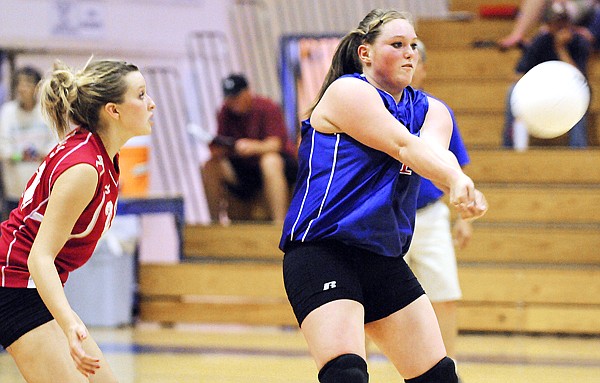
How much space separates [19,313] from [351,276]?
1.00 meters

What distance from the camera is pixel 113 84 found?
3.21 metres

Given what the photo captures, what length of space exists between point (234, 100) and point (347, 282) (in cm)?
545

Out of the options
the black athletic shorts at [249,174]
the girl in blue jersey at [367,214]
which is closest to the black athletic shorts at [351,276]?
the girl in blue jersey at [367,214]

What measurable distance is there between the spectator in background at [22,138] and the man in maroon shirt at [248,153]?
1.47 meters

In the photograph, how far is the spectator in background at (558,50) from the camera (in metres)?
8.17

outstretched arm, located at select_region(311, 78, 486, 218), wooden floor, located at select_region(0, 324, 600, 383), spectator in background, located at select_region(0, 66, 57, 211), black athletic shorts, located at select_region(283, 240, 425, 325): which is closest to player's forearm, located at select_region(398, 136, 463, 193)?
outstretched arm, located at select_region(311, 78, 486, 218)

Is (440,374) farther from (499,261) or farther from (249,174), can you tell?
(249,174)

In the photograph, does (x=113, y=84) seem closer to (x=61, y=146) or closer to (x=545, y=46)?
(x=61, y=146)

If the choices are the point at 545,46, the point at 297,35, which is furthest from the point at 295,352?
the point at 297,35

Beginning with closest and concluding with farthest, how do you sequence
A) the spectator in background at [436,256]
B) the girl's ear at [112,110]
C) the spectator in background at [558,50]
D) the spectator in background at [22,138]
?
the girl's ear at [112,110] < the spectator in background at [436,256] < the spectator in background at [22,138] < the spectator in background at [558,50]

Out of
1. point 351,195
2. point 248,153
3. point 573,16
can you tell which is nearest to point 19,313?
point 351,195

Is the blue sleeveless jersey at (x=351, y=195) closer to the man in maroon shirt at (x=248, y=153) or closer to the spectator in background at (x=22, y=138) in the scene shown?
the spectator in background at (x=22, y=138)

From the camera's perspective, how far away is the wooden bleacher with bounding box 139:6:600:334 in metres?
7.30

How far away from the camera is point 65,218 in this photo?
2.95 metres
